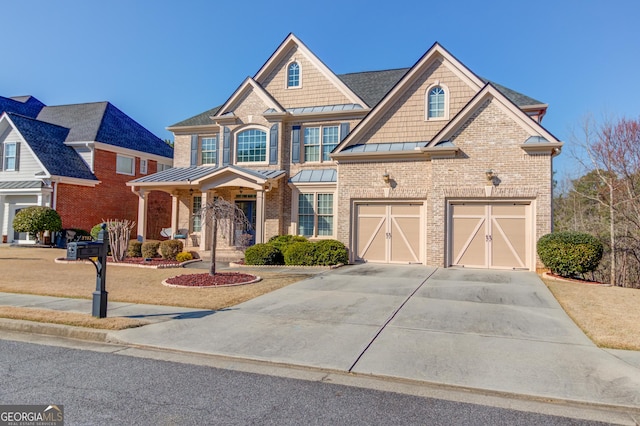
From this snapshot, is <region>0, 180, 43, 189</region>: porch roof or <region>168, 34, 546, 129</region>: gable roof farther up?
<region>168, 34, 546, 129</region>: gable roof

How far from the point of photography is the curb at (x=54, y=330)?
6566 mm

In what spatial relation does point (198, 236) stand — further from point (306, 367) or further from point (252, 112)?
point (306, 367)

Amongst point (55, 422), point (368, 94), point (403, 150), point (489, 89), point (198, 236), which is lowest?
point (55, 422)

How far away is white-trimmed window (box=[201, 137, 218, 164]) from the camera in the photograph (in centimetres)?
2242

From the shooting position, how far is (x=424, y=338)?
21.3 feet

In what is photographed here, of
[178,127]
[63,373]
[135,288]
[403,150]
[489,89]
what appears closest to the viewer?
[63,373]

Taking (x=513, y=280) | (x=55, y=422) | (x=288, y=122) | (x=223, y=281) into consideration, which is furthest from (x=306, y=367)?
(x=288, y=122)

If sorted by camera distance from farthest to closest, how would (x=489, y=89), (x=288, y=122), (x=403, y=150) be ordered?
(x=288, y=122) < (x=403, y=150) < (x=489, y=89)

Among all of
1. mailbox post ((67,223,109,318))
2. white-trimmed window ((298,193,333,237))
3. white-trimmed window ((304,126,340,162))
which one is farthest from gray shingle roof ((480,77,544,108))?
mailbox post ((67,223,109,318))

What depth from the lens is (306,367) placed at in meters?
5.35

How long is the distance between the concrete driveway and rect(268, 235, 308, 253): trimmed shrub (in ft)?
20.3

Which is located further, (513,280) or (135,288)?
(513,280)

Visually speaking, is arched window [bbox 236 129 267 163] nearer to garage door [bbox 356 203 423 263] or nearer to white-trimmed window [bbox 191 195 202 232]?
white-trimmed window [bbox 191 195 202 232]

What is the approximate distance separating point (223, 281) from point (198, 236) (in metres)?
10.4
